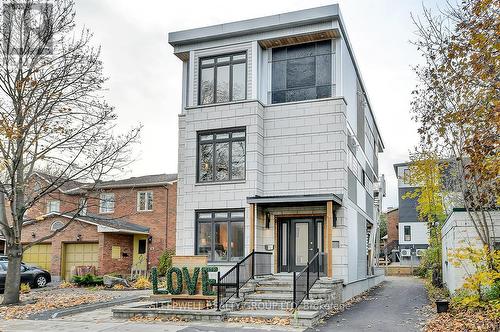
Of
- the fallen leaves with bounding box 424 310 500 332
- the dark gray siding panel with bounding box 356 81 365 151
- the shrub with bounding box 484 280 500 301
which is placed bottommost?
the fallen leaves with bounding box 424 310 500 332

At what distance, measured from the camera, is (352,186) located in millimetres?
21828

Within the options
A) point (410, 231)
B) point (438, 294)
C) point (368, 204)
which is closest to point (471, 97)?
point (438, 294)

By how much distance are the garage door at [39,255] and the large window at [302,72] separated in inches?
768

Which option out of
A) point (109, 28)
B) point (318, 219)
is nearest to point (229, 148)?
point (318, 219)

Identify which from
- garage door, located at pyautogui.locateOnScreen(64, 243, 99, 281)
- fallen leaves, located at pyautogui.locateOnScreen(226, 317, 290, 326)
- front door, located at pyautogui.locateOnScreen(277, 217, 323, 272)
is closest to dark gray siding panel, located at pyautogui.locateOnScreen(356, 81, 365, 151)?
front door, located at pyautogui.locateOnScreen(277, 217, 323, 272)

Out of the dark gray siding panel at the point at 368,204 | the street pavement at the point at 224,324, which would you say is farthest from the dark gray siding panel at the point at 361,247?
the street pavement at the point at 224,324

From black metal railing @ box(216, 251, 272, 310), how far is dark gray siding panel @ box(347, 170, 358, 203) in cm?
407

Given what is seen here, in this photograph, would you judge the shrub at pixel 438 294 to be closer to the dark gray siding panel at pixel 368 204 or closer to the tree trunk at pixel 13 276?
the dark gray siding panel at pixel 368 204

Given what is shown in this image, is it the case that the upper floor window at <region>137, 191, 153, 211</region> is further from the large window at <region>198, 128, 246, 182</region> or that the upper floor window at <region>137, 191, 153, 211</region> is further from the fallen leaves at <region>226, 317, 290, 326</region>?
the fallen leaves at <region>226, 317, 290, 326</region>

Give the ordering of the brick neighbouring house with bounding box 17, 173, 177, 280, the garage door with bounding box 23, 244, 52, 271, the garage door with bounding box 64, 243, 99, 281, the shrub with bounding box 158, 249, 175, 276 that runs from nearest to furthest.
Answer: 1. the shrub with bounding box 158, 249, 175, 276
2. the brick neighbouring house with bounding box 17, 173, 177, 280
3. the garage door with bounding box 64, 243, 99, 281
4. the garage door with bounding box 23, 244, 52, 271

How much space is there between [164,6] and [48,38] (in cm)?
648

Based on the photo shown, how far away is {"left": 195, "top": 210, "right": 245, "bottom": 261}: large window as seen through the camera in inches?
773

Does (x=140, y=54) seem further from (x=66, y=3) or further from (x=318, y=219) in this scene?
(x=318, y=219)

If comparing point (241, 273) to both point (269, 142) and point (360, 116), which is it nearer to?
point (269, 142)
